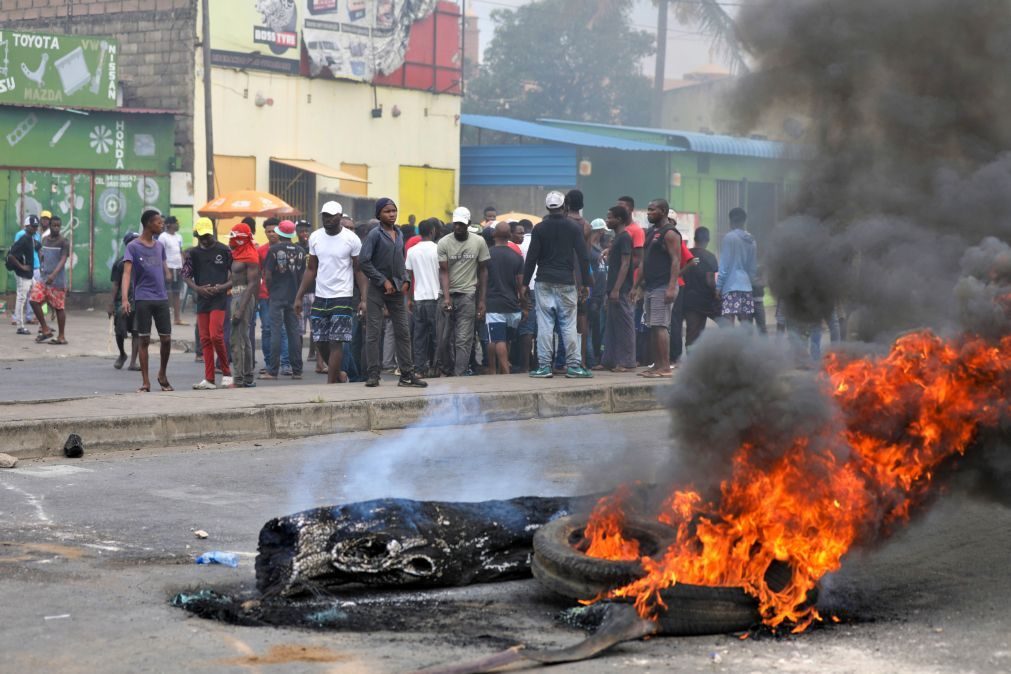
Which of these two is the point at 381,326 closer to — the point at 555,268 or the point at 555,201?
the point at 555,268

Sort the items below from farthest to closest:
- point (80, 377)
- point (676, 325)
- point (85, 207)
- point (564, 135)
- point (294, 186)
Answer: point (564, 135) < point (294, 186) < point (85, 207) < point (676, 325) < point (80, 377)

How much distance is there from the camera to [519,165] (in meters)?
32.5

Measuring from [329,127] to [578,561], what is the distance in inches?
1049

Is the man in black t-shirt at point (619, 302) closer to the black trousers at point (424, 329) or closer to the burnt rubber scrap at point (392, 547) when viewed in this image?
the black trousers at point (424, 329)

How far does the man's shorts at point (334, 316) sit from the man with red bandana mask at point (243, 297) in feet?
2.18

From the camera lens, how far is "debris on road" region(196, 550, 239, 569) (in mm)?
6414

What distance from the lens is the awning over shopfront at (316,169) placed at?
2938 centimetres

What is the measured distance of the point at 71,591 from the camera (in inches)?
227

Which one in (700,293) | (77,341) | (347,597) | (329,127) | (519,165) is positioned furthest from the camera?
(519,165)

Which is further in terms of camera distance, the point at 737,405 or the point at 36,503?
the point at 36,503

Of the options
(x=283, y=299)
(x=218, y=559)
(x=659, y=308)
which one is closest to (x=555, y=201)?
(x=659, y=308)

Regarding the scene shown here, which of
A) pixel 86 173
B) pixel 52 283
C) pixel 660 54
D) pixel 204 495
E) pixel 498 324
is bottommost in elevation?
pixel 204 495

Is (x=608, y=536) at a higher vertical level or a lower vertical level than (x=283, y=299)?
lower

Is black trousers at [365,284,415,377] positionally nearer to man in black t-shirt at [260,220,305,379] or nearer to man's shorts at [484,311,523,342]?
man's shorts at [484,311,523,342]
